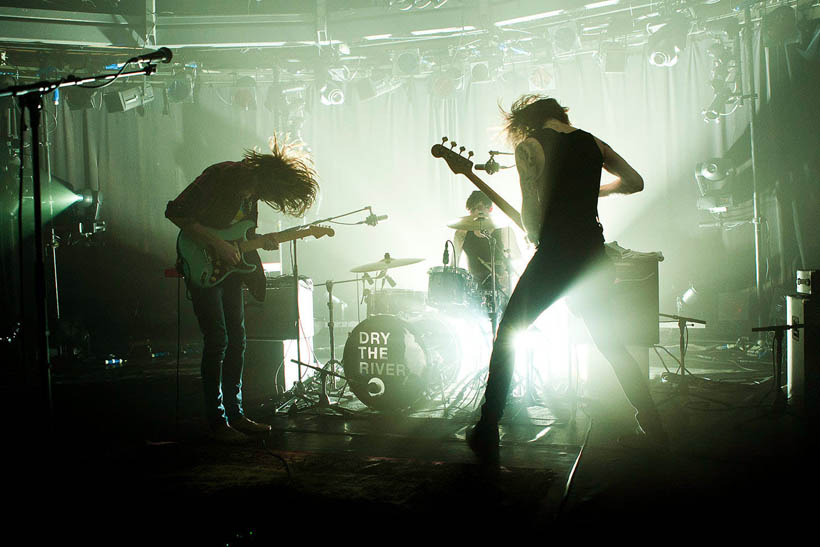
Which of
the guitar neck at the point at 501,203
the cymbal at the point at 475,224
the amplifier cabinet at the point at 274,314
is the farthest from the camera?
the amplifier cabinet at the point at 274,314

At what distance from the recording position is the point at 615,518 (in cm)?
233

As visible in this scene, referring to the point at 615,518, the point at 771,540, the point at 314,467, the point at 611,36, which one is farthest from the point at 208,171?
the point at 611,36

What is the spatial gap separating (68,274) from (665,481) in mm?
9811

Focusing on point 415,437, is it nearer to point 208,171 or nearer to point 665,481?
point 665,481

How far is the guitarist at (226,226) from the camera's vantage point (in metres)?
3.69

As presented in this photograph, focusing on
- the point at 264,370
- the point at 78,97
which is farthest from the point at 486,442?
the point at 78,97

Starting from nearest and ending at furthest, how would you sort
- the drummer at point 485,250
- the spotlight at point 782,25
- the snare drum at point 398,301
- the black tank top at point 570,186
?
the black tank top at point 570,186 → the drummer at point 485,250 → the snare drum at point 398,301 → the spotlight at point 782,25

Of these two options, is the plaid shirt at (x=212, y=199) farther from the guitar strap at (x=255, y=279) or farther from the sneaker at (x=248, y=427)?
the sneaker at (x=248, y=427)

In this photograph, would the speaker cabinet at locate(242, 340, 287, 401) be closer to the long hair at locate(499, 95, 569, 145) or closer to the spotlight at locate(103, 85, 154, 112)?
the long hair at locate(499, 95, 569, 145)

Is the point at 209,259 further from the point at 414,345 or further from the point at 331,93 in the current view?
the point at 331,93

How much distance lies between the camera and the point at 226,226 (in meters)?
3.84

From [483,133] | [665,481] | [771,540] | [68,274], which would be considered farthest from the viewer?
[483,133]

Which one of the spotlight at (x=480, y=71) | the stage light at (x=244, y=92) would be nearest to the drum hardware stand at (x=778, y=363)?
the spotlight at (x=480, y=71)

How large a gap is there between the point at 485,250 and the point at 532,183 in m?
2.61
